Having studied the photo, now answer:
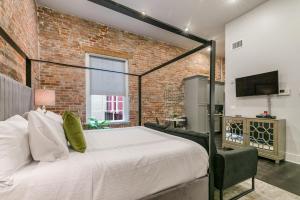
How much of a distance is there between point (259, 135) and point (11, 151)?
3.87m

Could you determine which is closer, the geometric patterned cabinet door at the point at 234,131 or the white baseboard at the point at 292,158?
the white baseboard at the point at 292,158

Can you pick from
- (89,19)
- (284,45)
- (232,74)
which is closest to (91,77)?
(89,19)

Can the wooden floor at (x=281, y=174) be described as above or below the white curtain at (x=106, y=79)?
below

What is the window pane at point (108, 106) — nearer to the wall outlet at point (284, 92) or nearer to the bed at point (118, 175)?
the bed at point (118, 175)

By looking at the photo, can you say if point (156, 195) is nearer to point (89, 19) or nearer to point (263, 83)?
point (263, 83)

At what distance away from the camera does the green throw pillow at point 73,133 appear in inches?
52.3

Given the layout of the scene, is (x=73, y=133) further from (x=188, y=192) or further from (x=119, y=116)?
(x=119, y=116)

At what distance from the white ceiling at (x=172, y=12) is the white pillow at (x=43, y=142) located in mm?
3340

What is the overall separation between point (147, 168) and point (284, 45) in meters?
3.70

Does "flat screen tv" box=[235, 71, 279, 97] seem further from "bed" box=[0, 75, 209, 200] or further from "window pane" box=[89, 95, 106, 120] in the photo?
"window pane" box=[89, 95, 106, 120]

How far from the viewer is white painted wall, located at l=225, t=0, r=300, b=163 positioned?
9.68 ft

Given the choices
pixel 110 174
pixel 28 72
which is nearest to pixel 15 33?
pixel 28 72

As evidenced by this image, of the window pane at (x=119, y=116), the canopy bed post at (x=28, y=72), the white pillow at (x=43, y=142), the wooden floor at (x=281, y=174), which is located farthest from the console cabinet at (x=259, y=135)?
the canopy bed post at (x=28, y=72)

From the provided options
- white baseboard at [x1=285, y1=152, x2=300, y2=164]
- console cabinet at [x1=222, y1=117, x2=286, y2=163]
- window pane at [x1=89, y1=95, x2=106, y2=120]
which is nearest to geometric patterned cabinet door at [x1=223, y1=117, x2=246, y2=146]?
console cabinet at [x1=222, y1=117, x2=286, y2=163]
